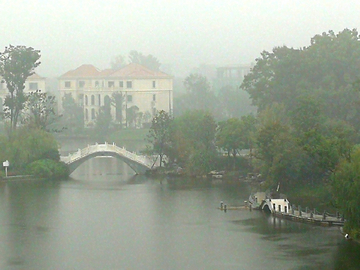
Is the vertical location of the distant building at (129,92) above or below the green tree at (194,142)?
above

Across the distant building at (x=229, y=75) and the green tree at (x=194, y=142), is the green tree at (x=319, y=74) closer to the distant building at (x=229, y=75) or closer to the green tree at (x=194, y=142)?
the green tree at (x=194, y=142)

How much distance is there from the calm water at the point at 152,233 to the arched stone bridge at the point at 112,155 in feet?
16.5

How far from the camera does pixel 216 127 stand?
143ft

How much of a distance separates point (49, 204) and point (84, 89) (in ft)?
136

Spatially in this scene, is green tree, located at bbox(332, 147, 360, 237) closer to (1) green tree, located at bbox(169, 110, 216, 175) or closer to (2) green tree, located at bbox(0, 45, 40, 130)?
(1) green tree, located at bbox(169, 110, 216, 175)

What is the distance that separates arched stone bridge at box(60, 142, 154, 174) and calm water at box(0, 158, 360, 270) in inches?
198

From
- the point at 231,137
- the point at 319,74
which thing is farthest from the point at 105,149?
Answer: the point at 319,74

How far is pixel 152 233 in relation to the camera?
27.3m

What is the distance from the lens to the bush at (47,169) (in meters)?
40.8

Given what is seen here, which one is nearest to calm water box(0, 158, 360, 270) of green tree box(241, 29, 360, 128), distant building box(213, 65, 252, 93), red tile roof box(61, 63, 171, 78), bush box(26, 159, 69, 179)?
bush box(26, 159, 69, 179)

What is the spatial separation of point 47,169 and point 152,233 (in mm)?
14555

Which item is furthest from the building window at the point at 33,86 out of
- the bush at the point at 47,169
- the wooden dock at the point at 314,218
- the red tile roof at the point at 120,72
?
the wooden dock at the point at 314,218

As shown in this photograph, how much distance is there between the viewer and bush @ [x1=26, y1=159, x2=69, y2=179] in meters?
40.8

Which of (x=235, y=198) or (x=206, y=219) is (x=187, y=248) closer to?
(x=206, y=219)
